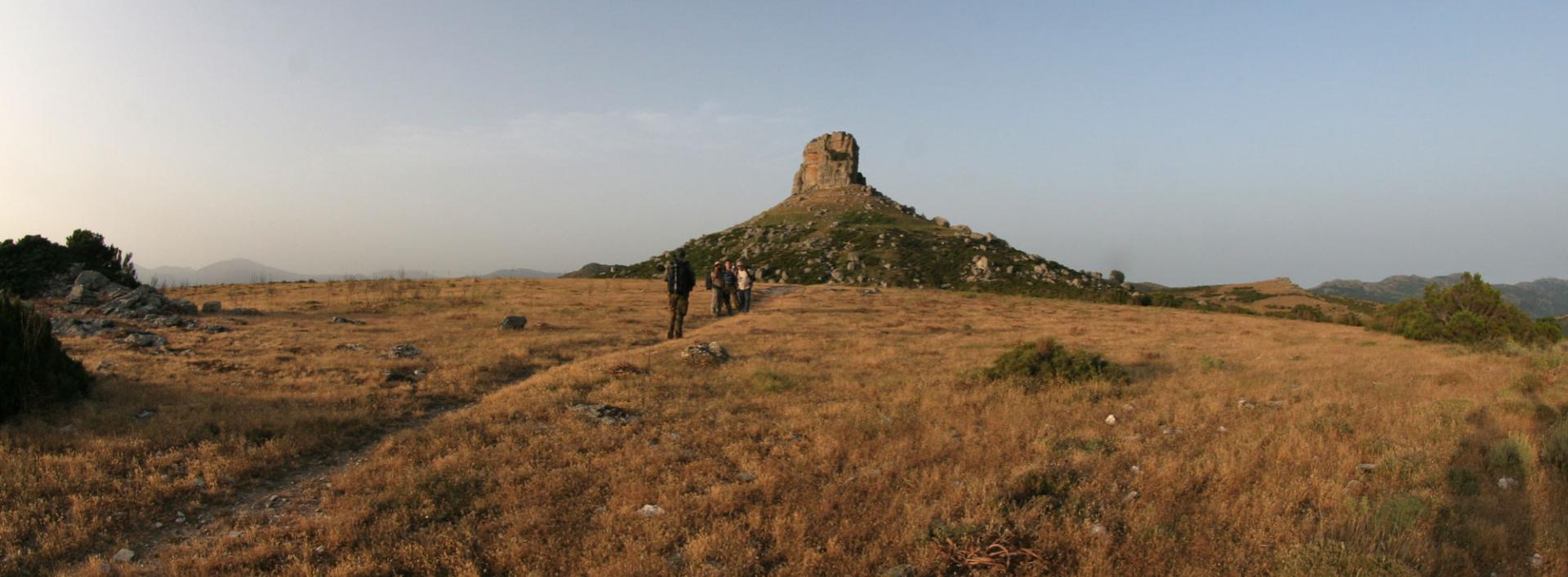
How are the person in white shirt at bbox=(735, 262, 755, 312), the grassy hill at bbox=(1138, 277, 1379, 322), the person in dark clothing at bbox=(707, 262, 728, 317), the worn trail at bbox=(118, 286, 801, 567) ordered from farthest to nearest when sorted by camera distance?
the grassy hill at bbox=(1138, 277, 1379, 322), the person in white shirt at bbox=(735, 262, 755, 312), the person in dark clothing at bbox=(707, 262, 728, 317), the worn trail at bbox=(118, 286, 801, 567)

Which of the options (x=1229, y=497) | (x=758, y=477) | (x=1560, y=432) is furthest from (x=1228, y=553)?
(x=1560, y=432)

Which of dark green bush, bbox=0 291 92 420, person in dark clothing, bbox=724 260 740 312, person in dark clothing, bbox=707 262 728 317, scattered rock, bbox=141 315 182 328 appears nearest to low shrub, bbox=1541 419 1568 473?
dark green bush, bbox=0 291 92 420

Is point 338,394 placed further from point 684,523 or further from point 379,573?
point 684,523

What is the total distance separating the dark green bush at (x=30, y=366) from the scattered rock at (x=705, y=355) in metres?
9.94

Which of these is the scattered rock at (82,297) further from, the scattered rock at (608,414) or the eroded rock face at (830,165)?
the eroded rock face at (830,165)

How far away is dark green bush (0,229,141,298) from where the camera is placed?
22797 mm

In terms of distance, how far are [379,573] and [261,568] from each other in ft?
3.31

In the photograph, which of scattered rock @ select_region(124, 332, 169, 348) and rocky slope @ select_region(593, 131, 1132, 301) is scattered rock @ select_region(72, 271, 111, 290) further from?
rocky slope @ select_region(593, 131, 1132, 301)

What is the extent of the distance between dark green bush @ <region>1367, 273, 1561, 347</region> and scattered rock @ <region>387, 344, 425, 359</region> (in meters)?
30.0

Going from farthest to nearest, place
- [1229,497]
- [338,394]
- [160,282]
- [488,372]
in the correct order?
[160,282], [488,372], [338,394], [1229,497]

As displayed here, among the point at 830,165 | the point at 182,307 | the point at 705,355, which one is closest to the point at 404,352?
the point at 705,355

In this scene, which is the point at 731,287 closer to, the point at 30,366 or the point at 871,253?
the point at 30,366

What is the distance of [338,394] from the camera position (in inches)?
425

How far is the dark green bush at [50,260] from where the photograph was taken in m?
22.8
